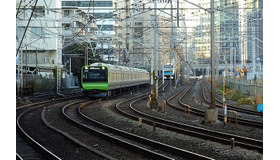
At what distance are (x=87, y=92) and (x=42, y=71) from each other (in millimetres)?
15689

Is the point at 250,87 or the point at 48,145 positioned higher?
the point at 250,87

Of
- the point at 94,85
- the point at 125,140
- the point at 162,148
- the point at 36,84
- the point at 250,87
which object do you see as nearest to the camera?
the point at 162,148

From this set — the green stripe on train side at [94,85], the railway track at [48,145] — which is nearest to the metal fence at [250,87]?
the green stripe on train side at [94,85]

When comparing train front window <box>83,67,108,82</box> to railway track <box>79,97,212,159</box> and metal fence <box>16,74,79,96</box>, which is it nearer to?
metal fence <box>16,74,79,96</box>

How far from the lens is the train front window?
85.2 ft

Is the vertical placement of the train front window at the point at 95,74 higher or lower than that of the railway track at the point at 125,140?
higher

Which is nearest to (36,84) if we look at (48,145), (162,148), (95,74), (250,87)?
(95,74)

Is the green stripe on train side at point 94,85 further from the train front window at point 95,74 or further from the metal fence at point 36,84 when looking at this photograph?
the metal fence at point 36,84

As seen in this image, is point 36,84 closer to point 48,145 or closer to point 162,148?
point 48,145

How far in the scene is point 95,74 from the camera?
26.1m

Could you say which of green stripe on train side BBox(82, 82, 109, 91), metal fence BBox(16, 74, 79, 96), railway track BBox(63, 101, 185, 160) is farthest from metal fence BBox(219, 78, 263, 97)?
metal fence BBox(16, 74, 79, 96)

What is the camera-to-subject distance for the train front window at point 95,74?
26.0 metres

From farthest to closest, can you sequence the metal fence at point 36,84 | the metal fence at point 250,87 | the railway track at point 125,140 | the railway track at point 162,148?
the metal fence at point 36,84 < the metal fence at point 250,87 < the railway track at point 125,140 < the railway track at point 162,148

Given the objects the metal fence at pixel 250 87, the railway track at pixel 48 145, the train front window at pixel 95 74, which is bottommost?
the railway track at pixel 48 145
